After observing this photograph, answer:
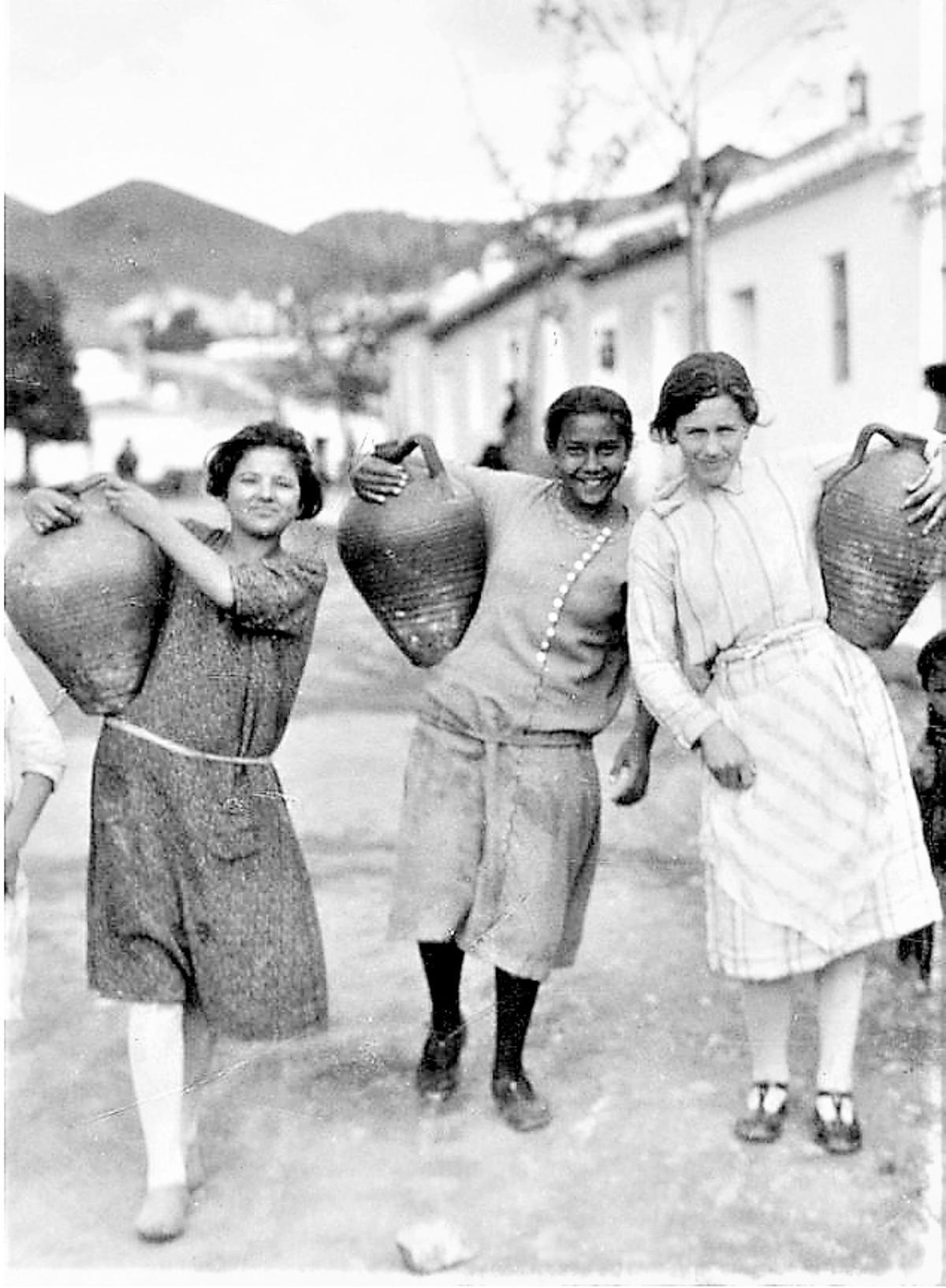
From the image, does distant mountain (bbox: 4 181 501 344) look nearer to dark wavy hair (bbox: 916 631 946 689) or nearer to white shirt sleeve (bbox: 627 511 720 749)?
white shirt sleeve (bbox: 627 511 720 749)

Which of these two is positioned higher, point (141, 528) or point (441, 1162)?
point (141, 528)

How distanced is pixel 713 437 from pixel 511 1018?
1319 millimetres

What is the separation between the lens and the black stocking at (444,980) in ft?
10.6

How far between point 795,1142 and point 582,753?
92 cm

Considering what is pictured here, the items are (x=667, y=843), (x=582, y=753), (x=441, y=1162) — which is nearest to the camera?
(x=441, y=1162)

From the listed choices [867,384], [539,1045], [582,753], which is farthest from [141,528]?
[867,384]

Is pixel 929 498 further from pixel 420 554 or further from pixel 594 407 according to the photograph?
pixel 420 554

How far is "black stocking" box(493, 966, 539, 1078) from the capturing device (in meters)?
3.16

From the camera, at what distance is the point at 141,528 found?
2.78 m

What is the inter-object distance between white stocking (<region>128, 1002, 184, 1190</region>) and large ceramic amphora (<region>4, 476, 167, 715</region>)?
596mm

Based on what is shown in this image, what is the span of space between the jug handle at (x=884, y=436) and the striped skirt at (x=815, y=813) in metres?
0.32

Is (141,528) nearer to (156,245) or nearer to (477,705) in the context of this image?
(477,705)

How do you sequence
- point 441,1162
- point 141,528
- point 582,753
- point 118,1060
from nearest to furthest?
point 141,528, point 441,1162, point 582,753, point 118,1060

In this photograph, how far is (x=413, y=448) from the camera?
3.13 m
